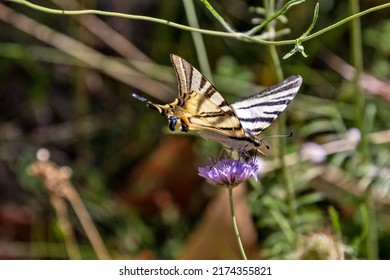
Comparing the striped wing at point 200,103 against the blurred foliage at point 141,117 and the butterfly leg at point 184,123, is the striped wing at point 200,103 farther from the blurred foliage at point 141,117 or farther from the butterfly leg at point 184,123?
the blurred foliage at point 141,117

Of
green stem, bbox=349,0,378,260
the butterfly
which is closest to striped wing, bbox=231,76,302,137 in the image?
the butterfly

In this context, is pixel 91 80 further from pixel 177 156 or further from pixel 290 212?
pixel 290 212

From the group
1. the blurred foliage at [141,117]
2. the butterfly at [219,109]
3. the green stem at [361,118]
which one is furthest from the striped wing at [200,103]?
the blurred foliage at [141,117]

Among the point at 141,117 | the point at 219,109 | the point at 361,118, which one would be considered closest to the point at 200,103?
the point at 219,109

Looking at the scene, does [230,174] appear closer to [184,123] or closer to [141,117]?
[184,123]

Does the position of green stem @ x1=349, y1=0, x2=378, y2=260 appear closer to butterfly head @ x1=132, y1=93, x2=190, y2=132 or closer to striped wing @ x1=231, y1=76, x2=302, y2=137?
striped wing @ x1=231, y1=76, x2=302, y2=137

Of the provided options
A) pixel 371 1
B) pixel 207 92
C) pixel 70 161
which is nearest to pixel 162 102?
pixel 70 161

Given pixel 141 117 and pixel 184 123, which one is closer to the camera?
pixel 184 123
